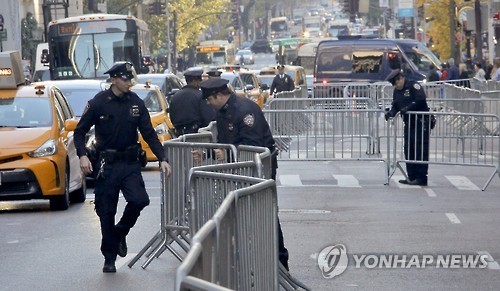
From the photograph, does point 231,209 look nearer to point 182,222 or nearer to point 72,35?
point 182,222

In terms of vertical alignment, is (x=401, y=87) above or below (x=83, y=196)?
above

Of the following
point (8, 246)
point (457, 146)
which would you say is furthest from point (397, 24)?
point (8, 246)

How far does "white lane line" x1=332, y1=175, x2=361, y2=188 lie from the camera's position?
62.2 feet

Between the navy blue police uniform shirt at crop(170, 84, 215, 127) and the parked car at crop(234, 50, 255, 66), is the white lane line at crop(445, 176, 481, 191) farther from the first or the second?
the parked car at crop(234, 50, 255, 66)

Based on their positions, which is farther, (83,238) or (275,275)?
(83,238)

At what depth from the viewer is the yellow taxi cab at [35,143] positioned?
15.9 metres

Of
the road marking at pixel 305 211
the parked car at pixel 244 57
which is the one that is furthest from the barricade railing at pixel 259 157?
the parked car at pixel 244 57

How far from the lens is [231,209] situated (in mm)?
7254

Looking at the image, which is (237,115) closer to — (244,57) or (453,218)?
(453,218)

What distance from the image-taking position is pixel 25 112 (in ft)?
55.2

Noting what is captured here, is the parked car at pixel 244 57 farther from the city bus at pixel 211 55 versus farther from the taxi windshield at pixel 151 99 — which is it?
the taxi windshield at pixel 151 99

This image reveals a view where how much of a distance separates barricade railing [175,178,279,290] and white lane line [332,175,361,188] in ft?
32.3

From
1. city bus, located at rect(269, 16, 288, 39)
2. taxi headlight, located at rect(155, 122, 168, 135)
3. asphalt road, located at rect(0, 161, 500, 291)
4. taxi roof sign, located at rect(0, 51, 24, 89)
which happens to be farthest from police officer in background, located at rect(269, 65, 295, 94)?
city bus, located at rect(269, 16, 288, 39)

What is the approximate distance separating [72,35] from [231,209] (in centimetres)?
3155
